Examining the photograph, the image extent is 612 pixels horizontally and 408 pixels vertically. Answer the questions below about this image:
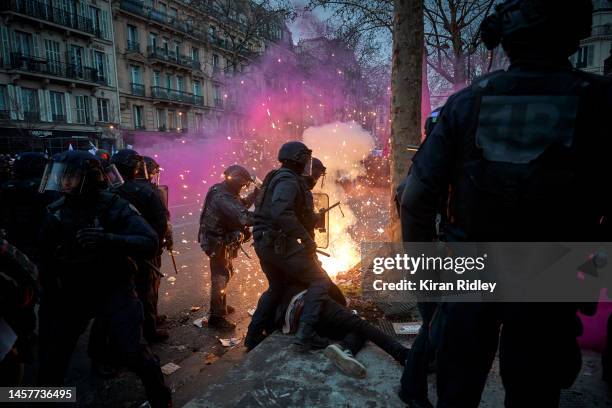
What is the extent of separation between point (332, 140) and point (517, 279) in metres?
12.8

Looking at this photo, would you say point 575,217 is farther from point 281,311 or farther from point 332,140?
point 332,140

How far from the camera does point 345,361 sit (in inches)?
105

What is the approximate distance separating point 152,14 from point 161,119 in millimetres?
8954

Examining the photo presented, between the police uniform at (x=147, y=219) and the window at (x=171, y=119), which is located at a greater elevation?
the window at (x=171, y=119)

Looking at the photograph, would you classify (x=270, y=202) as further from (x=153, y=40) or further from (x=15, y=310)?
(x=153, y=40)

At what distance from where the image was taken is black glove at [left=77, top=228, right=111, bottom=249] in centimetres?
246

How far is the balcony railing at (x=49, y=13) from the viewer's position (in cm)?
2275

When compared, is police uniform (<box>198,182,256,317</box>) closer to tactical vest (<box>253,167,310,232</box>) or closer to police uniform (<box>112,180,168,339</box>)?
police uniform (<box>112,180,168,339</box>)

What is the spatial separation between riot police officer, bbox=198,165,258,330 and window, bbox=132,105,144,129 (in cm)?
2989

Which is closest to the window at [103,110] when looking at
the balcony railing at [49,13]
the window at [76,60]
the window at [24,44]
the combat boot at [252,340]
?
the window at [76,60]

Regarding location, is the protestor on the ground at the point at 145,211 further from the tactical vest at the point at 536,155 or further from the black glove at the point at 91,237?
the tactical vest at the point at 536,155

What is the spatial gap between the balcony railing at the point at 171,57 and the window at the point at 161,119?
4540 mm

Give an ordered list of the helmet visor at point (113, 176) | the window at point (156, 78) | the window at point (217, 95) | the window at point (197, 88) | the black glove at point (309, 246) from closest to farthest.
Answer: the black glove at point (309, 246)
the helmet visor at point (113, 176)
the window at point (156, 78)
the window at point (197, 88)
the window at point (217, 95)

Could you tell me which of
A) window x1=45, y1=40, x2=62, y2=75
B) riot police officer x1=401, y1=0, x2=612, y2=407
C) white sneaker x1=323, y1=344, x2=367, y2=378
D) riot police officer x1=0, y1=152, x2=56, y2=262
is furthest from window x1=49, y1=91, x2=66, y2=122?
riot police officer x1=401, y1=0, x2=612, y2=407
